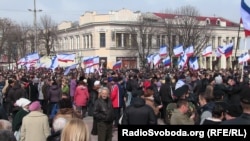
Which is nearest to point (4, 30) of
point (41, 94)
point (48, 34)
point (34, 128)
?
point (48, 34)

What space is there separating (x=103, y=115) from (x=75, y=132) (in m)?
4.87

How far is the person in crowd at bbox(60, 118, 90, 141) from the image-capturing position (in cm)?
457

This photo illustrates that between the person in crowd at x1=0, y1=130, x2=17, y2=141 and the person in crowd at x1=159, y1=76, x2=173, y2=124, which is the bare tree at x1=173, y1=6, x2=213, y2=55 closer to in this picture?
the person in crowd at x1=159, y1=76, x2=173, y2=124

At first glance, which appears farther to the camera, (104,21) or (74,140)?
(104,21)

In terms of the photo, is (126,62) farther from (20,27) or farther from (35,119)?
(35,119)

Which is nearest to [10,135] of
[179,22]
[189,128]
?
[189,128]

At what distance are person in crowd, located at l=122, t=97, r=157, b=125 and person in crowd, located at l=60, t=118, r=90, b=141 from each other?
122 inches

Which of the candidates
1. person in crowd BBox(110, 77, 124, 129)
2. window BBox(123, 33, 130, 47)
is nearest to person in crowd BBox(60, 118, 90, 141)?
person in crowd BBox(110, 77, 124, 129)

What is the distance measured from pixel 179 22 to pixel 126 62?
12.0 metres

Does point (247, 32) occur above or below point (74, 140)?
above

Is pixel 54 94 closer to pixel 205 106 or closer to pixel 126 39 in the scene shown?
pixel 205 106

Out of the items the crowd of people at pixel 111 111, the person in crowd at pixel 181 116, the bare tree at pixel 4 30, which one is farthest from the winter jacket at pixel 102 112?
the bare tree at pixel 4 30

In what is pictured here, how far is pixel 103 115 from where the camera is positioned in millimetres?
9445

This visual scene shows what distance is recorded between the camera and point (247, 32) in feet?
47.0
